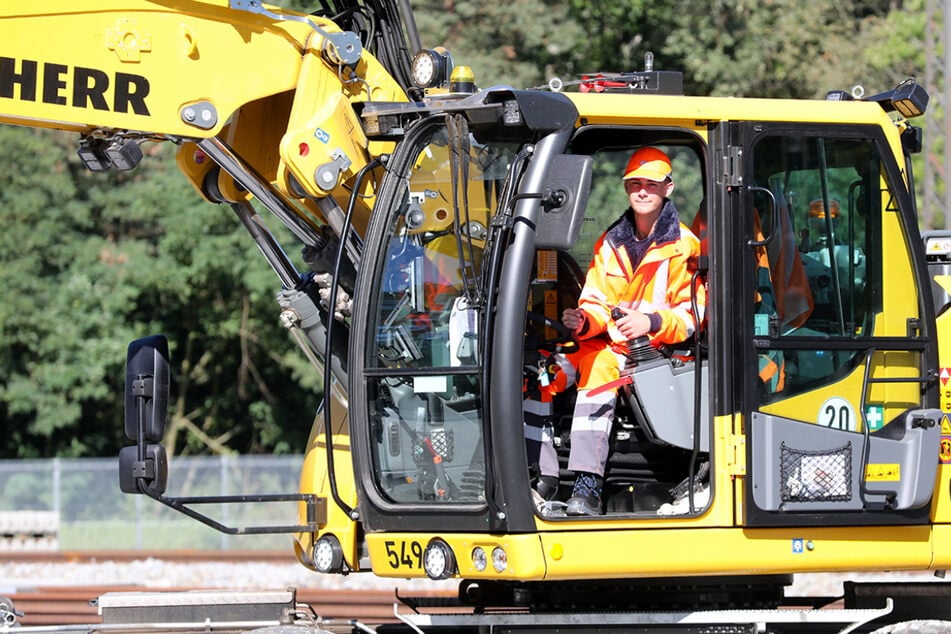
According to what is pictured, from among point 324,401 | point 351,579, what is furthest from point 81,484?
point 324,401

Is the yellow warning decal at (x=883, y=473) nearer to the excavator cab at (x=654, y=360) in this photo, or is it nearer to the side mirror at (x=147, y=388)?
the excavator cab at (x=654, y=360)

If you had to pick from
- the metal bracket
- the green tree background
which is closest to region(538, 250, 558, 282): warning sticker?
the metal bracket

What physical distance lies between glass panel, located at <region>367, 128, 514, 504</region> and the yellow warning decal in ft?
5.45

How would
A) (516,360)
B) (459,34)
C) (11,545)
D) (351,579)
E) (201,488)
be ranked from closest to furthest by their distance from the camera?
(516,360), (351,579), (11,545), (201,488), (459,34)

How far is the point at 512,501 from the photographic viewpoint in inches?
219

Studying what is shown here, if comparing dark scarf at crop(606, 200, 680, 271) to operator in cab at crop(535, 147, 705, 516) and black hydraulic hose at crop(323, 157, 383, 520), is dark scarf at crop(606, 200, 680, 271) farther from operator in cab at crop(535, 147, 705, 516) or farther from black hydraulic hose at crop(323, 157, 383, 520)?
black hydraulic hose at crop(323, 157, 383, 520)

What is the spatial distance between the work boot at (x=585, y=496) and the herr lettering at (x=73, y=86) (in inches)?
95.3

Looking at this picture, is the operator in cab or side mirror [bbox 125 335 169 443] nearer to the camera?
side mirror [bbox 125 335 169 443]

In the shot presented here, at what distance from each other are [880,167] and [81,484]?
636 inches

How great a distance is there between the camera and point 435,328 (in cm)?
584

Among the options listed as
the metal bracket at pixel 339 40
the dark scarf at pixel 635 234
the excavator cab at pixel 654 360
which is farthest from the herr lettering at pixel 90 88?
the dark scarf at pixel 635 234

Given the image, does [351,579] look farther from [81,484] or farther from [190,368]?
[190,368]

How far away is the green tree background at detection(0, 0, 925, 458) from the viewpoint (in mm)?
22484

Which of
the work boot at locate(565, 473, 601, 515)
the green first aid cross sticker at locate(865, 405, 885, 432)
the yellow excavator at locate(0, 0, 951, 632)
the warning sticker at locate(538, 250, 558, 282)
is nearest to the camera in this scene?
the yellow excavator at locate(0, 0, 951, 632)
